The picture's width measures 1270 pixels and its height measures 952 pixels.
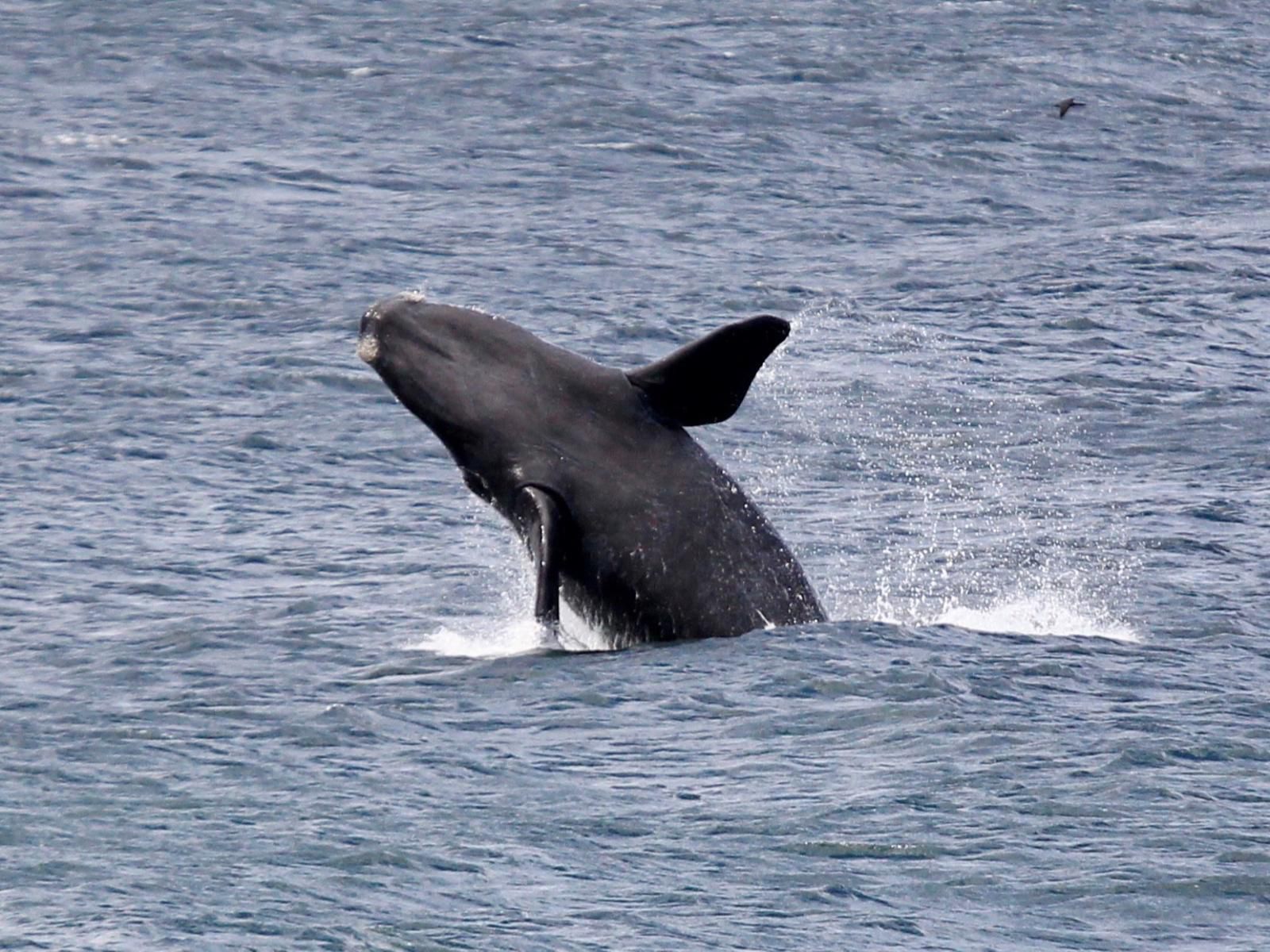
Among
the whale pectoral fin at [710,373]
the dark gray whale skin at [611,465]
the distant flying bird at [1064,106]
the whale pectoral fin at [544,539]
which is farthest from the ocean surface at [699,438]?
the whale pectoral fin at [710,373]

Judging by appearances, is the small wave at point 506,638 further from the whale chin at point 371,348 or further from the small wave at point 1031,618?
the small wave at point 1031,618

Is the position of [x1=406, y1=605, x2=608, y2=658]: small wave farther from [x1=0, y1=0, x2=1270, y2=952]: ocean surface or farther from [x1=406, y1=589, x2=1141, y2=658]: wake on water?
[x1=0, y1=0, x2=1270, y2=952]: ocean surface

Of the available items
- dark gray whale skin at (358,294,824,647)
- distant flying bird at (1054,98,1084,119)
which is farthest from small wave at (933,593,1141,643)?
distant flying bird at (1054,98,1084,119)

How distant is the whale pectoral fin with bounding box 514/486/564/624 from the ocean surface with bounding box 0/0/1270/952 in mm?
688

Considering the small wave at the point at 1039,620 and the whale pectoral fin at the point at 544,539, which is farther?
the small wave at the point at 1039,620

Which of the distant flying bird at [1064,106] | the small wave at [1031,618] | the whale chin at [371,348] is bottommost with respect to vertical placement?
the small wave at [1031,618]

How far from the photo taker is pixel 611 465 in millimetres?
20344

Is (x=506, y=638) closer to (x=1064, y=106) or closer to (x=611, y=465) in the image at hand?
(x=611, y=465)

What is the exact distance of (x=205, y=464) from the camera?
28547 millimetres

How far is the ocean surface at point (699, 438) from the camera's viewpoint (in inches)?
631

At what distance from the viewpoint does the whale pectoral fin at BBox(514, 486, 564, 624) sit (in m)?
19.4

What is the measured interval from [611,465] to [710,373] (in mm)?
1100

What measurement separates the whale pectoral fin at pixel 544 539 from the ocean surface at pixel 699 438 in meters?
0.69

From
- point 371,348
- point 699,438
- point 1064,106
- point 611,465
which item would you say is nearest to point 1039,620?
point 611,465
